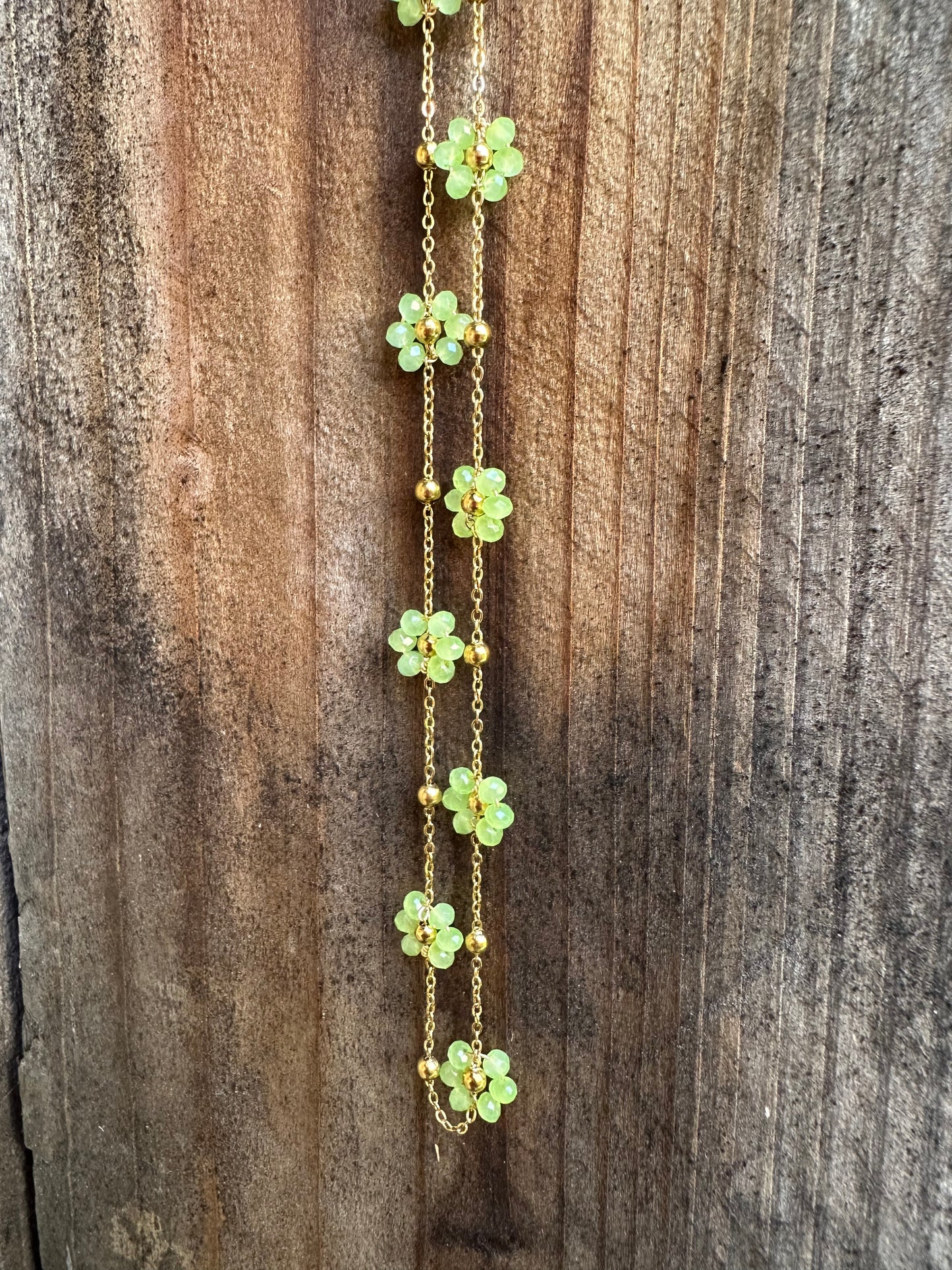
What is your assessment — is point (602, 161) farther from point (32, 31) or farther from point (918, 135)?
point (32, 31)

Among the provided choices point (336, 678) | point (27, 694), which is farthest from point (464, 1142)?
point (27, 694)

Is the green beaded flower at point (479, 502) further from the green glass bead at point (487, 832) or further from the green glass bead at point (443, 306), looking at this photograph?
the green glass bead at point (487, 832)

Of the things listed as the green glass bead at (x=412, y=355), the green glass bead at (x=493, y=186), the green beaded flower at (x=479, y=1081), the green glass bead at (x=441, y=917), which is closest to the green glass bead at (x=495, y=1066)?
the green beaded flower at (x=479, y=1081)

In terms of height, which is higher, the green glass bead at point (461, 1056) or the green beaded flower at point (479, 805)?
the green beaded flower at point (479, 805)

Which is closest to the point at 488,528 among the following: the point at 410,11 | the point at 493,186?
the point at 493,186

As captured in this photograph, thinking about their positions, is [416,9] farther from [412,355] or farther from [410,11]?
[412,355]

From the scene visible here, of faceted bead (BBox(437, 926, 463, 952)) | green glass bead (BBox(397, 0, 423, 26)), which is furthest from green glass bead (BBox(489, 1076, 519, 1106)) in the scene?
green glass bead (BBox(397, 0, 423, 26))

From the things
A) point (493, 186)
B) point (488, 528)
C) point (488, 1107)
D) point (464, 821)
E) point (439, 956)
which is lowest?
point (488, 1107)
